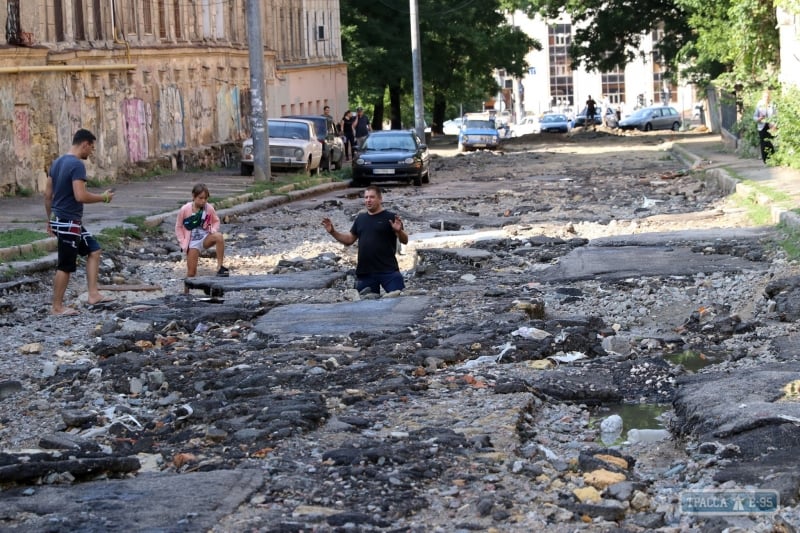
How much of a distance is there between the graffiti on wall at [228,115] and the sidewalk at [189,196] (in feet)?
22.0

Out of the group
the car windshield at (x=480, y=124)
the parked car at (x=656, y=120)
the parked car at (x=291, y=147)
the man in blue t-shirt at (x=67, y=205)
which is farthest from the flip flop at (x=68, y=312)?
the parked car at (x=656, y=120)

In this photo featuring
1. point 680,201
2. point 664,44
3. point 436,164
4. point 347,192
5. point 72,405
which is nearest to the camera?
point 72,405

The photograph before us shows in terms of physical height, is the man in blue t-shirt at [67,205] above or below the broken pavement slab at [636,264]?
above

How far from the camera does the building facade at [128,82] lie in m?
26.1

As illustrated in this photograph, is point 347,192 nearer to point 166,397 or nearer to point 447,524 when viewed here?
point 166,397

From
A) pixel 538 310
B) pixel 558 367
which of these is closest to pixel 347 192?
pixel 538 310

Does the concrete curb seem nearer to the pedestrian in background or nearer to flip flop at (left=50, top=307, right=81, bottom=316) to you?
the pedestrian in background

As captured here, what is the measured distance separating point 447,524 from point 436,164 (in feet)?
122

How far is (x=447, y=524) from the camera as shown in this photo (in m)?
5.84

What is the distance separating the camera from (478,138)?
168 feet

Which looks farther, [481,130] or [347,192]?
[481,130]

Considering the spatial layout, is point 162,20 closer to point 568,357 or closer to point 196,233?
point 196,233

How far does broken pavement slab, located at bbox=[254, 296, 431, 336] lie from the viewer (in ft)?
35.7

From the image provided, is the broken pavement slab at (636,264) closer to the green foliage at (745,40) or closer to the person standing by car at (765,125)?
the person standing by car at (765,125)
